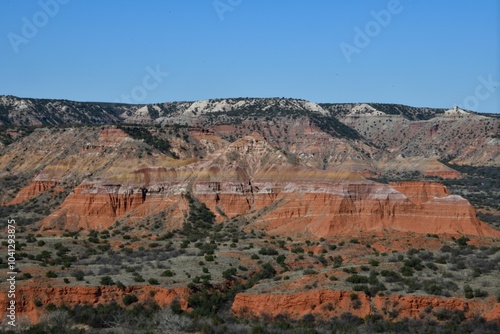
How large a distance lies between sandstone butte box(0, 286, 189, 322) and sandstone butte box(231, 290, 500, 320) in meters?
4.39

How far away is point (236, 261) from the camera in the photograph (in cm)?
6262

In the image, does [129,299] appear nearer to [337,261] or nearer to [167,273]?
[167,273]

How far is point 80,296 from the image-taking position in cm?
4984

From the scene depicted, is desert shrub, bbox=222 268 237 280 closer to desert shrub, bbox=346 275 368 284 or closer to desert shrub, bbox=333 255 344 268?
desert shrub, bbox=333 255 344 268

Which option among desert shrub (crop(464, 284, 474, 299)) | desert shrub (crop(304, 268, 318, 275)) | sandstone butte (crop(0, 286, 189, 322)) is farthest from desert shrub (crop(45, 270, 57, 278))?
desert shrub (crop(464, 284, 474, 299))

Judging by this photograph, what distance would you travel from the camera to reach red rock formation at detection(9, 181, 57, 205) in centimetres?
11450

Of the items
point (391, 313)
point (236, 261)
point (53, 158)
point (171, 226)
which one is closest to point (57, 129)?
point (53, 158)

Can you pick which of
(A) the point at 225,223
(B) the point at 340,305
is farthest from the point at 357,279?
(A) the point at 225,223

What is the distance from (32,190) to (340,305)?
252ft

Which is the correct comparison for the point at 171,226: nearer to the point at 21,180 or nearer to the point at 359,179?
the point at 359,179

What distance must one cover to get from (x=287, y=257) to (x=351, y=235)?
12.3 m

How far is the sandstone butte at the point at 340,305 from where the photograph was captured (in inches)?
1800

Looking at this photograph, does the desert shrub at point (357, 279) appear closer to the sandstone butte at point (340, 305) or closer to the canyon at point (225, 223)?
the canyon at point (225, 223)

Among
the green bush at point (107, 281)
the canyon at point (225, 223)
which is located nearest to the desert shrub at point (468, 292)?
the canyon at point (225, 223)
